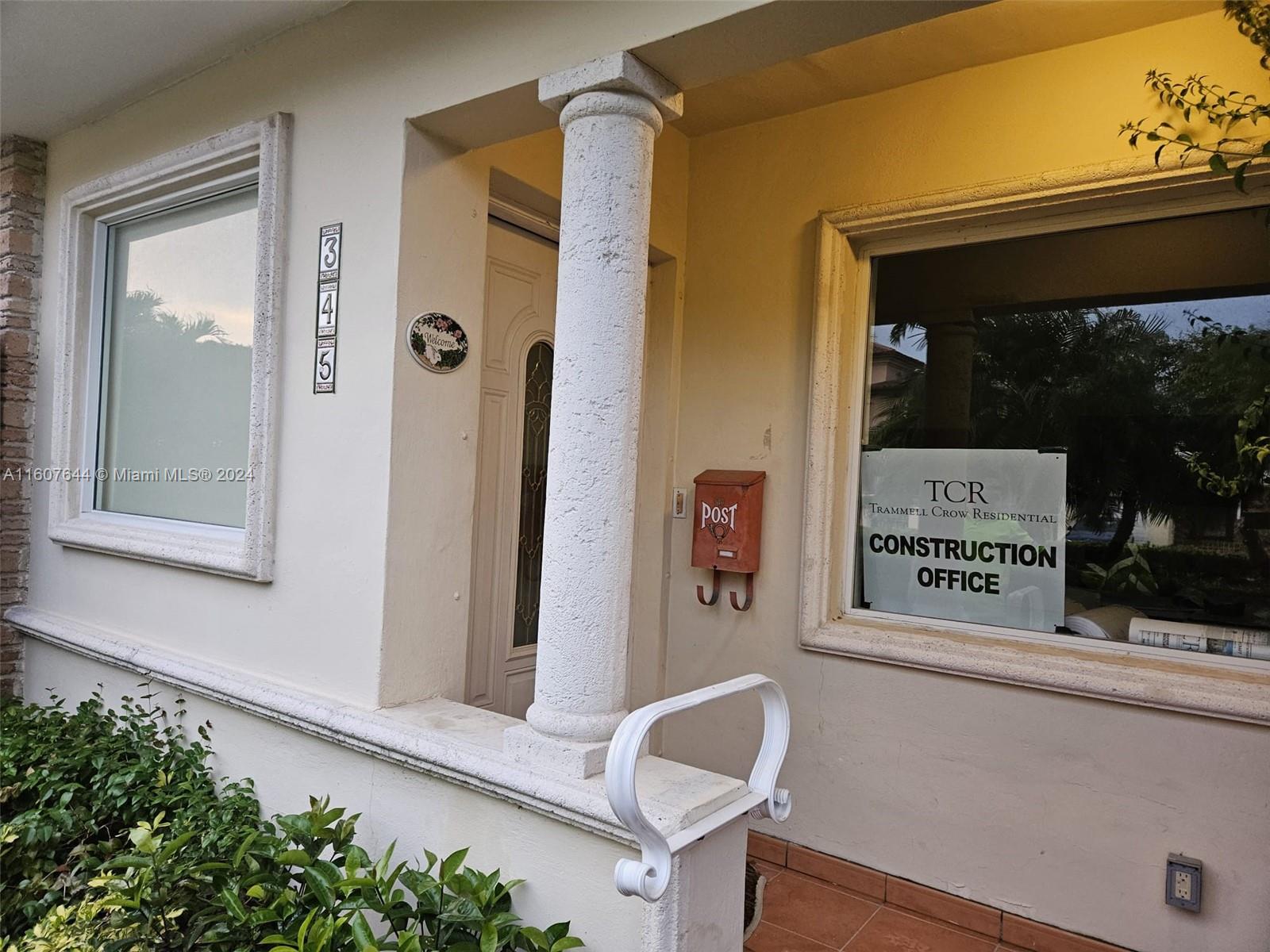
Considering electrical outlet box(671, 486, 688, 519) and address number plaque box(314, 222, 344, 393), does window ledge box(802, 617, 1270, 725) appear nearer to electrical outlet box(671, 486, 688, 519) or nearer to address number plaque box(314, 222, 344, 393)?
electrical outlet box(671, 486, 688, 519)

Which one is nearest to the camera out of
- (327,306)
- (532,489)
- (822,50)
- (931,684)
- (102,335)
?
(822,50)

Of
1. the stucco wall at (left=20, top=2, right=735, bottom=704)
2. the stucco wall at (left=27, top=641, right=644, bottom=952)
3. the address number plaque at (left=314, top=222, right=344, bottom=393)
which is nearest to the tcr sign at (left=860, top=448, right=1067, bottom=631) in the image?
the stucco wall at (left=20, top=2, right=735, bottom=704)

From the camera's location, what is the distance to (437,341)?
2.77m

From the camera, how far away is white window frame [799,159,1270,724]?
277 cm

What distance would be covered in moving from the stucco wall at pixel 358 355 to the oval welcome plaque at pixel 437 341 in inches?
2.0

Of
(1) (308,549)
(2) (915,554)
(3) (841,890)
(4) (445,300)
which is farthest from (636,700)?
(4) (445,300)

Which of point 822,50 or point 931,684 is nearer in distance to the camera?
point 822,50

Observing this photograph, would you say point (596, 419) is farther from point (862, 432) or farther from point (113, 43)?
point (113, 43)

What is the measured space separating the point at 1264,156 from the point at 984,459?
129cm

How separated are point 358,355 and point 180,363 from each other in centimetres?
144

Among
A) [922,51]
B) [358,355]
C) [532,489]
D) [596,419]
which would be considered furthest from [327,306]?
[922,51]

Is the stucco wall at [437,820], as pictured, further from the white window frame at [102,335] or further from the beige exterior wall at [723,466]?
the white window frame at [102,335]

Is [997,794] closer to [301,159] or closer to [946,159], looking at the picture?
[946,159]

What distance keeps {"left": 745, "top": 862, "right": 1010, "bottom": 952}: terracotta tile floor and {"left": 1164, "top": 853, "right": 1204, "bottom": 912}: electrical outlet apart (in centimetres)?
58
